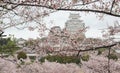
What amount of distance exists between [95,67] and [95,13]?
3530mm

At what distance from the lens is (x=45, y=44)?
8625mm

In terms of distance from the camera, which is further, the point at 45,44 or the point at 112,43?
the point at 45,44

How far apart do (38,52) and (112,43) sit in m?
1.98

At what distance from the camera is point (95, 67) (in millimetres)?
10656

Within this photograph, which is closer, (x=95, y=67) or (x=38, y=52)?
(x=38, y=52)

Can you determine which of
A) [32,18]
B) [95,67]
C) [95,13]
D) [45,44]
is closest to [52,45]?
[45,44]

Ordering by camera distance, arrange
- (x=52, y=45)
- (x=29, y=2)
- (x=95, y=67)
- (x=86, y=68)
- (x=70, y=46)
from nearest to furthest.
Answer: (x=29, y=2) → (x=70, y=46) → (x=52, y=45) → (x=95, y=67) → (x=86, y=68)

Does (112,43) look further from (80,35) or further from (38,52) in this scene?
(38,52)

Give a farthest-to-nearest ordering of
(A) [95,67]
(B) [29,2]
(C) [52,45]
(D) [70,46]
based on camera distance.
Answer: (A) [95,67] → (C) [52,45] → (D) [70,46] → (B) [29,2]

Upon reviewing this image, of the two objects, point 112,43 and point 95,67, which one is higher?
point 112,43

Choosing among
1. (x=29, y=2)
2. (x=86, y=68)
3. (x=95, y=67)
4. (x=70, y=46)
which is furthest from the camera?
(x=86, y=68)

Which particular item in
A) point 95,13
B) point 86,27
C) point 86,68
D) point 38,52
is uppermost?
point 95,13

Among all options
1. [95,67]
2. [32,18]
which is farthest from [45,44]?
[95,67]

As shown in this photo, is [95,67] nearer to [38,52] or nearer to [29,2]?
[38,52]
